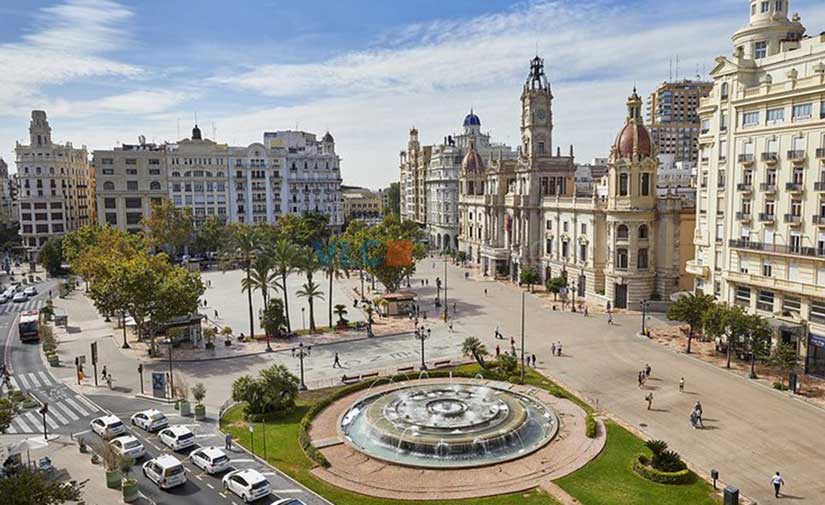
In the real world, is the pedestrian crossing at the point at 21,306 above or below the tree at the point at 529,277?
below

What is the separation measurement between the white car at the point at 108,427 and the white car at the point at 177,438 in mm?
3268

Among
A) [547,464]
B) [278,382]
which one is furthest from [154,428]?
[547,464]

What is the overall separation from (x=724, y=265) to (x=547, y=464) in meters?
33.7

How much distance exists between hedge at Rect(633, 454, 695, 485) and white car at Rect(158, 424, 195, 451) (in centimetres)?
2559

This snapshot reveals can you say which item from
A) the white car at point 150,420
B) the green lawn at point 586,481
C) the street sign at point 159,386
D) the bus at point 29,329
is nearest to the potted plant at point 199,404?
the white car at point 150,420

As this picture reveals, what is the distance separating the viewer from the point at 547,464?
3403 centimetres

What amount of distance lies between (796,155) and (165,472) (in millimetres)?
51050

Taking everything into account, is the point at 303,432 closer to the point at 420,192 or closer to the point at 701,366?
the point at 701,366

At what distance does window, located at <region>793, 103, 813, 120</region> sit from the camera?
48406 mm

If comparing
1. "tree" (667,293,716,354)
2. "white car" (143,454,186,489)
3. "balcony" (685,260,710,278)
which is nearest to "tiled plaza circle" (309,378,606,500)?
"white car" (143,454,186,489)

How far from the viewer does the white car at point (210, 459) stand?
3325 cm

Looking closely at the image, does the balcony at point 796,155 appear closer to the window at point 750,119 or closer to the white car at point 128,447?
the window at point 750,119

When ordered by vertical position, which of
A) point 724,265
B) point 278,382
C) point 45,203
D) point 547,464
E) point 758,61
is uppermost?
point 758,61

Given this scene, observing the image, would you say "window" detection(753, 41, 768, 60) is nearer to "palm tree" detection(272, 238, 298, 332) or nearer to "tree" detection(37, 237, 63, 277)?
"palm tree" detection(272, 238, 298, 332)
